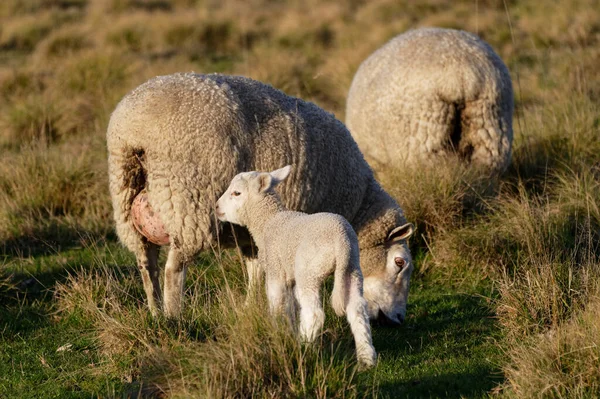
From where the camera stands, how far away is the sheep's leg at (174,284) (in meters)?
5.48

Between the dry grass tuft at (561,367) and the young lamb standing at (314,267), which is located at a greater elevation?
the young lamb standing at (314,267)

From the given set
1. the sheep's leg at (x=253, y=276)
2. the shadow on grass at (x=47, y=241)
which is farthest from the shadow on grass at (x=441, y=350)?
the shadow on grass at (x=47, y=241)

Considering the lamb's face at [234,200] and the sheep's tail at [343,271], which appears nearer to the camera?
the sheep's tail at [343,271]

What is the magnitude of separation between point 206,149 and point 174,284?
864 mm

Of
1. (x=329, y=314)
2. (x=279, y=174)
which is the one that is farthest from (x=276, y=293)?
(x=279, y=174)

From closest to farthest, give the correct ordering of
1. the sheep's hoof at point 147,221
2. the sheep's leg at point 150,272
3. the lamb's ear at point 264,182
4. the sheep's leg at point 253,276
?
1. the lamb's ear at point 264,182
2. the sheep's leg at point 253,276
3. the sheep's hoof at point 147,221
4. the sheep's leg at point 150,272

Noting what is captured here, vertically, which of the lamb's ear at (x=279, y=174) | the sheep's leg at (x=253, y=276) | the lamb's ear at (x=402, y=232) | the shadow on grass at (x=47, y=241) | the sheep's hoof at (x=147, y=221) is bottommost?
the shadow on grass at (x=47, y=241)

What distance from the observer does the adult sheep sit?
5.34 metres

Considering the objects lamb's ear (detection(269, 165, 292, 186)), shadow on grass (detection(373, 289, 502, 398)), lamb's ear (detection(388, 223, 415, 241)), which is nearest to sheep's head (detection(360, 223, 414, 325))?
lamb's ear (detection(388, 223, 415, 241))

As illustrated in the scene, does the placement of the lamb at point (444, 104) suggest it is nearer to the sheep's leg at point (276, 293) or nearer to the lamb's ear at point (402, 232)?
the lamb's ear at point (402, 232)

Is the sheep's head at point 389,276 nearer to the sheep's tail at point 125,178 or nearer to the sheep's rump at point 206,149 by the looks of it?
the sheep's rump at point 206,149

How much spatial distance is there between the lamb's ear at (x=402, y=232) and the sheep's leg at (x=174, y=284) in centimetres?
144

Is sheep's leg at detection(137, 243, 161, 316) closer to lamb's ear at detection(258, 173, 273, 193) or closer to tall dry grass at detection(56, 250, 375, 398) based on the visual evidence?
tall dry grass at detection(56, 250, 375, 398)

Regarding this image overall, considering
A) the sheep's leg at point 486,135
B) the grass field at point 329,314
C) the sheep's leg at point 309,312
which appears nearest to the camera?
the grass field at point 329,314
